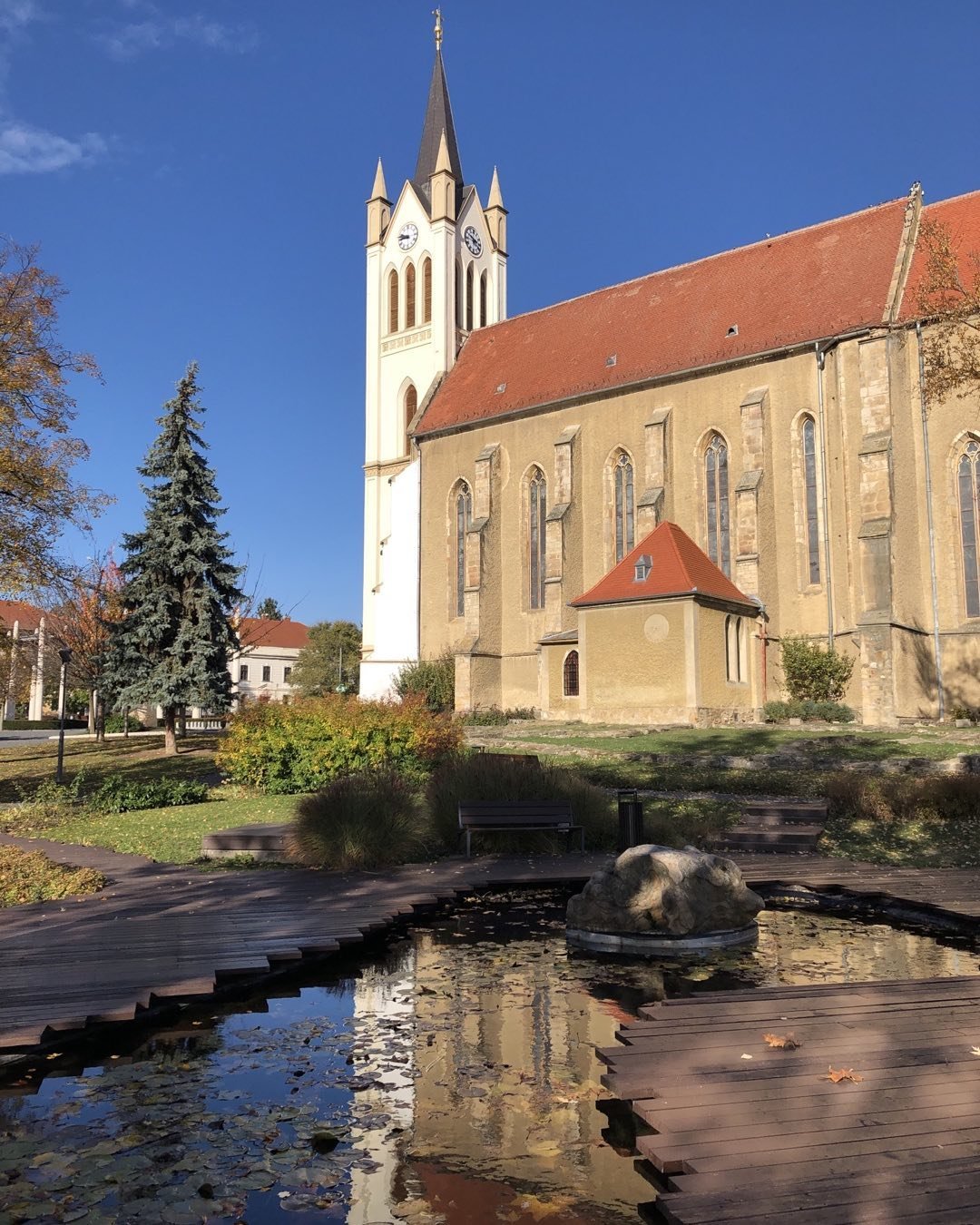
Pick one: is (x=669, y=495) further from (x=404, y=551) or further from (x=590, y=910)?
(x=590, y=910)

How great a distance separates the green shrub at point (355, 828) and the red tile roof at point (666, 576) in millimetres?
18536

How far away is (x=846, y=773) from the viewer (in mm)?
16328

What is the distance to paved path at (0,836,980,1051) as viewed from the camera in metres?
5.82

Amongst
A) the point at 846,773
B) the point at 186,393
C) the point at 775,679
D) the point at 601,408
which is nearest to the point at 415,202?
the point at 601,408

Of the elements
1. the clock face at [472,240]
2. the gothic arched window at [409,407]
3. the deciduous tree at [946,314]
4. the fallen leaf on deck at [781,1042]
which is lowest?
the fallen leaf on deck at [781,1042]

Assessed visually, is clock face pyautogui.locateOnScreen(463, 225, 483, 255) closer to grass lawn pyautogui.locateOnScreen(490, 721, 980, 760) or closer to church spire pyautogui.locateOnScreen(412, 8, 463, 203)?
church spire pyautogui.locateOnScreen(412, 8, 463, 203)

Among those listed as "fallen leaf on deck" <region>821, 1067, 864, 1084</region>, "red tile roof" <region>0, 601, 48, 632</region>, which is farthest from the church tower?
"fallen leaf on deck" <region>821, 1067, 864, 1084</region>

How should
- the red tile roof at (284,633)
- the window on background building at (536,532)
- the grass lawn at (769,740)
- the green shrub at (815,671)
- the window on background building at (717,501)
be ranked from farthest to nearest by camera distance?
the red tile roof at (284,633) → the window on background building at (536,532) → the window on background building at (717,501) → the green shrub at (815,671) → the grass lawn at (769,740)

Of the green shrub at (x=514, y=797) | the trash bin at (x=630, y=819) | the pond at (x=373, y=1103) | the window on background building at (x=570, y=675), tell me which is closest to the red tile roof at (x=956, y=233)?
the window on background building at (x=570, y=675)

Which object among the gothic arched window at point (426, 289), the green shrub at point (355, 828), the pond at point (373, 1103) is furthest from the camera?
the gothic arched window at point (426, 289)

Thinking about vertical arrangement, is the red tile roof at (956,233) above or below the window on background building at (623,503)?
above

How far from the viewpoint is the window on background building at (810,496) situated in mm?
30359

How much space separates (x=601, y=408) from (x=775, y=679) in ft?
38.4

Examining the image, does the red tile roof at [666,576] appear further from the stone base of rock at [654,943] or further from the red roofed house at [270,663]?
the red roofed house at [270,663]
